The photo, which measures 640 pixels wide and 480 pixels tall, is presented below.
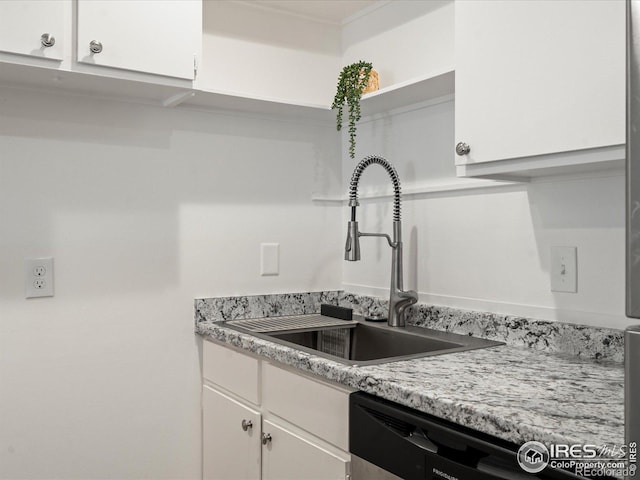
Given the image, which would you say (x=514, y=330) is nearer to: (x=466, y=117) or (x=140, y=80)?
(x=466, y=117)

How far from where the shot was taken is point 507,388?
4.09 feet

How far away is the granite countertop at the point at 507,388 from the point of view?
3.32 ft

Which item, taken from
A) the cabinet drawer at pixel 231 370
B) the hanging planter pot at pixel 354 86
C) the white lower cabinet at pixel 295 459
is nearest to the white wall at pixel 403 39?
the hanging planter pot at pixel 354 86

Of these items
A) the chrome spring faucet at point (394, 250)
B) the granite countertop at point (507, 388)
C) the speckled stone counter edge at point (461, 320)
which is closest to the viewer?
the granite countertop at point (507, 388)

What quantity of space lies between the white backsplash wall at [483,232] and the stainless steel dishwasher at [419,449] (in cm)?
64

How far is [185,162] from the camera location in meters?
2.16

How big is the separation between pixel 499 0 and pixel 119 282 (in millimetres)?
1435

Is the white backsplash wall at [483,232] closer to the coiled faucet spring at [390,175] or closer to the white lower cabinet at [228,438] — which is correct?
the coiled faucet spring at [390,175]

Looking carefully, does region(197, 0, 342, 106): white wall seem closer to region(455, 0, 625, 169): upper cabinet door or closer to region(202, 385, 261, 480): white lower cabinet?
region(455, 0, 625, 169): upper cabinet door

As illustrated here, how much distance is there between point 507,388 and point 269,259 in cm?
125

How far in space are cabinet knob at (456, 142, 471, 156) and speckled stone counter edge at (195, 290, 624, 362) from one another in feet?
1.77

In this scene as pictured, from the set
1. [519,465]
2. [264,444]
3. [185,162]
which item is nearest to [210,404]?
[264,444]

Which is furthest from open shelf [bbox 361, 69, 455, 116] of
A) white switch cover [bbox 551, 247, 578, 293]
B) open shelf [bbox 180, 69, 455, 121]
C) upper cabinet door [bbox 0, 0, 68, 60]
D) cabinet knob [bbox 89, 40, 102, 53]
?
upper cabinet door [bbox 0, 0, 68, 60]

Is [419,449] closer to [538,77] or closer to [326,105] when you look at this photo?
[538,77]
